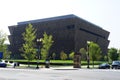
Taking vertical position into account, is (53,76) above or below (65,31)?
below

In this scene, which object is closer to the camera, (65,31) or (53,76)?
(53,76)

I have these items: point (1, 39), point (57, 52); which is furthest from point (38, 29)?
point (1, 39)

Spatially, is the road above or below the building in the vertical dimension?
below

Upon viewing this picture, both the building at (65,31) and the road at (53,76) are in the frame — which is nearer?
the road at (53,76)

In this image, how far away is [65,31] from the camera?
12494 cm

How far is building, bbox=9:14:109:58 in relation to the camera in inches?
4813

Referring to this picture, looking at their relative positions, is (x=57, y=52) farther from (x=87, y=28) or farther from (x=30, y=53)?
(x=30, y=53)

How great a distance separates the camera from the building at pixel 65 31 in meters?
122

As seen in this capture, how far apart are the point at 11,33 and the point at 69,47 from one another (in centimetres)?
3941

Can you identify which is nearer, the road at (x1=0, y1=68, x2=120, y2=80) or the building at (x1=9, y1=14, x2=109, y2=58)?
the road at (x1=0, y1=68, x2=120, y2=80)

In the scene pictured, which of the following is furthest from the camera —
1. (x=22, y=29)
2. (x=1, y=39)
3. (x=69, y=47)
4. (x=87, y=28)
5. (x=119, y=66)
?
(x=22, y=29)

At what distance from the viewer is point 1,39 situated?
3265 inches

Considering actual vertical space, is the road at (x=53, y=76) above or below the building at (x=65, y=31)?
below

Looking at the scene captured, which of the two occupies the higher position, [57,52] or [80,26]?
[80,26]
